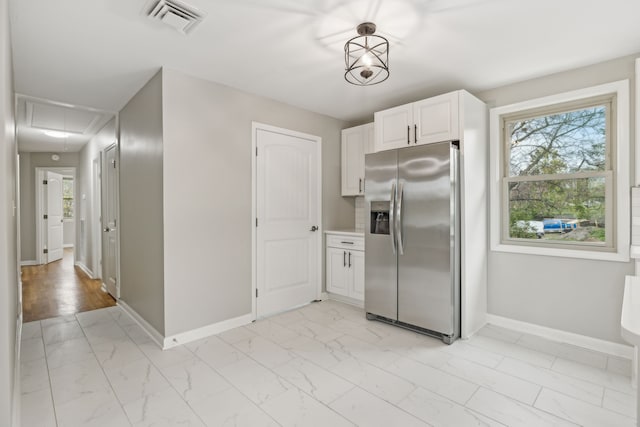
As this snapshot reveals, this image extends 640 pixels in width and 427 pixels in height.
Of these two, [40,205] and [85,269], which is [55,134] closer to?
[85,269]

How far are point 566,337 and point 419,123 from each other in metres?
2.30

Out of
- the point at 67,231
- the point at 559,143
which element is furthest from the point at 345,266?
the point at 67,231

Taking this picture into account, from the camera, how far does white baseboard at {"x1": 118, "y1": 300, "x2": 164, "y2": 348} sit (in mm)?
2854

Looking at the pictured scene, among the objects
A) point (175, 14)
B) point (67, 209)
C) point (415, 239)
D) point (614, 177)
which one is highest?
point (175, 14)

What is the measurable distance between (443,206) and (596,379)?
1561mm

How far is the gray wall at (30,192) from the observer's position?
6.83 metres

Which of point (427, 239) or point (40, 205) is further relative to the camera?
point (40, 205)

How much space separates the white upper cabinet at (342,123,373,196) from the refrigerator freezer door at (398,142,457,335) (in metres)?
1.10

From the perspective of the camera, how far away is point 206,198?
9.99 ft

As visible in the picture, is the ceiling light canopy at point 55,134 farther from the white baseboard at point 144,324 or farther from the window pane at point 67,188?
the window pane at point 67,188

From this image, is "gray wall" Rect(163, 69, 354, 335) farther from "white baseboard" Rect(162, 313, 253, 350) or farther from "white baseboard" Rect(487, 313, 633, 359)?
"white baseboard" Rect(487, 313, 633, 359)

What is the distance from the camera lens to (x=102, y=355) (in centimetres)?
265

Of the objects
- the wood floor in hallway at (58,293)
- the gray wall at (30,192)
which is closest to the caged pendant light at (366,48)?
the wood floor in hallway at (58,293)

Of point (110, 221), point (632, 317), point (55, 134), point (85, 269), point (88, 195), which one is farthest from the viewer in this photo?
point (85, 269)
